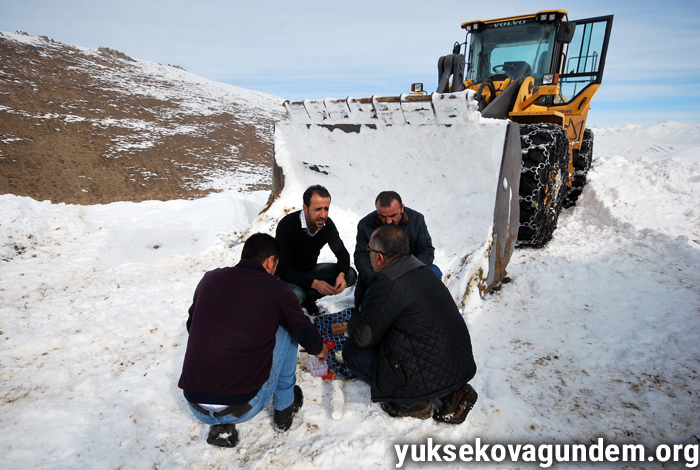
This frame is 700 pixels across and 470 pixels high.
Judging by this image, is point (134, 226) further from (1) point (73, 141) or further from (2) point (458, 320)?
(1) point (73, 141)

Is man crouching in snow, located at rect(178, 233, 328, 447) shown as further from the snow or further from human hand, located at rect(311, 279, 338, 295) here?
the snow

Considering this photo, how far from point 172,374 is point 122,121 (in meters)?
12.3

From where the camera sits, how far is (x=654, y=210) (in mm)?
5004

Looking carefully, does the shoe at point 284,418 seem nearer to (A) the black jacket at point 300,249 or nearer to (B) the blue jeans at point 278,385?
(B) the blue jeans at point 278,385

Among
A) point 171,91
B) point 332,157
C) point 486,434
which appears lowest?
point 486,434

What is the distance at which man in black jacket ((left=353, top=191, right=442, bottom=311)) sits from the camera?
2.86 meters

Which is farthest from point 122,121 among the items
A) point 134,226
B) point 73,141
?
point 134,226

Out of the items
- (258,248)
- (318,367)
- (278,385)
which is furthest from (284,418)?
(258,248)

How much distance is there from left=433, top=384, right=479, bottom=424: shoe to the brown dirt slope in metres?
7.34

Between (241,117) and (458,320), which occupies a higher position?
(241,117)

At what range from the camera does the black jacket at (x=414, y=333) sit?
1810mm

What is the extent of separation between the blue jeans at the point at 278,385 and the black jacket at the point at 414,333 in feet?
1.36

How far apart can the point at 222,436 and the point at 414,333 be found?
1.14m

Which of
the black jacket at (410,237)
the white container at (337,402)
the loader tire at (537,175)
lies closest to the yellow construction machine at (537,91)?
the loader tire at (537,175)
